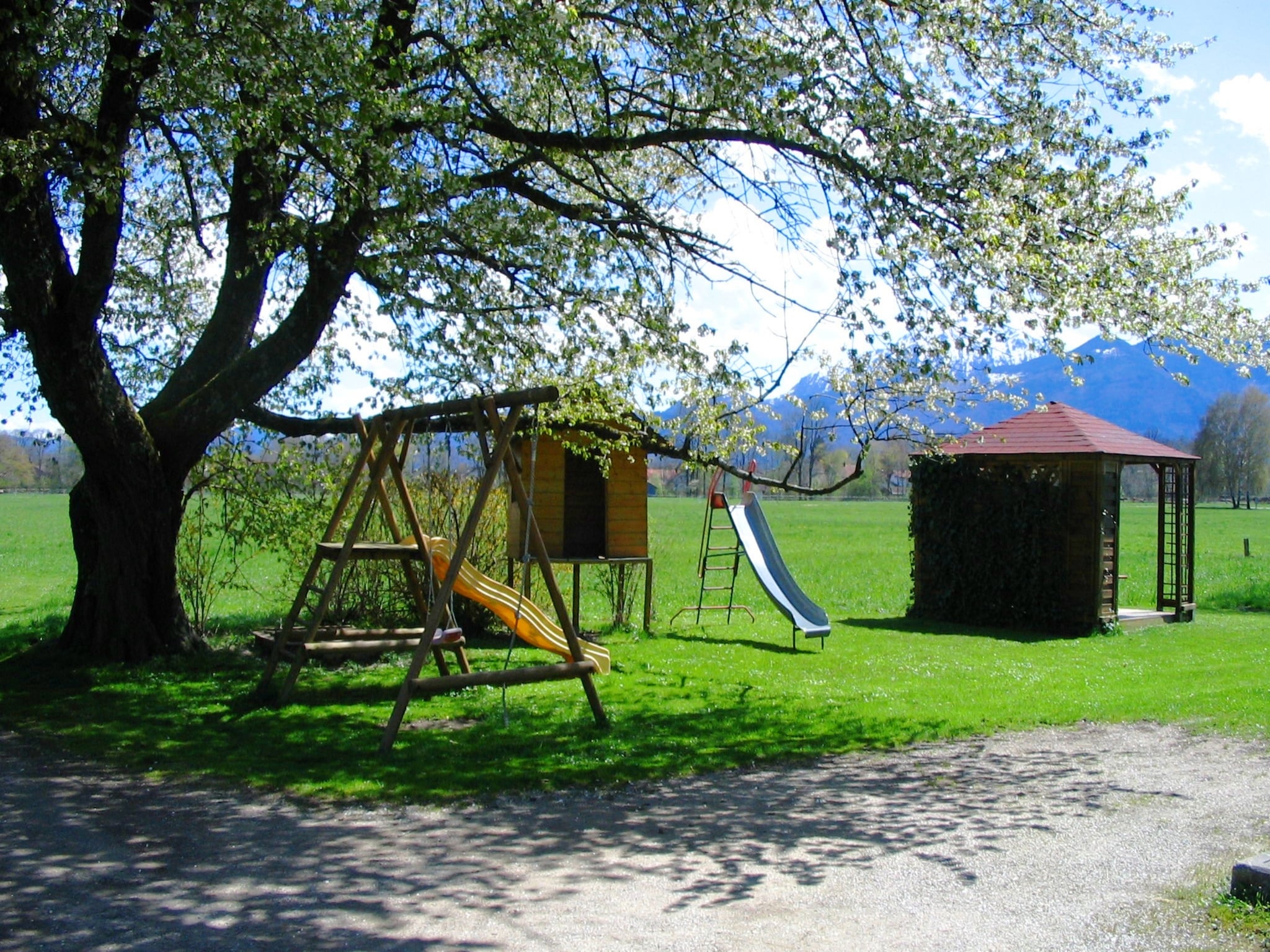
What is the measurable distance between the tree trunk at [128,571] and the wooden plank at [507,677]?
4284 mm

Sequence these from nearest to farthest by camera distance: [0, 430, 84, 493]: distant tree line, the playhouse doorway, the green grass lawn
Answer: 1. the green grass lawn
2. [0, 430, 84, 493]: distant tree line
3. the playhouse doorway

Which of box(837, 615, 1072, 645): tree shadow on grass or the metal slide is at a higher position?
the metal slide

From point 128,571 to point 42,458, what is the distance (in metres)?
15.2

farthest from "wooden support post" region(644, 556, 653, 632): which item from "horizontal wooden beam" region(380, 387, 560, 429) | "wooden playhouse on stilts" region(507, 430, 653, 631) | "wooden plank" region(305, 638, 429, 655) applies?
"horizontal wooden beam" region(380, 387, 560, 429)

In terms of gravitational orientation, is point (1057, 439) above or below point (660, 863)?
above

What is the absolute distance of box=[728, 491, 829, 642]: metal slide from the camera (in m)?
13.7

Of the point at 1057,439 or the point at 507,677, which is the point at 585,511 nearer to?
the point at 1057,439

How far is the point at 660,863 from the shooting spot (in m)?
4.90

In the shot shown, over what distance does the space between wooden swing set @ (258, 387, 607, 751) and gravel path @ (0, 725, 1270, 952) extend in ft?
4.90

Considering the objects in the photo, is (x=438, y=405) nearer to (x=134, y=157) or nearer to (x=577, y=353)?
(x=577, y=353)

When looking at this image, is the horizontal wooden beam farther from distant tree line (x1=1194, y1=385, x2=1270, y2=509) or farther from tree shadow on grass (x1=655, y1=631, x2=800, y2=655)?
distant tree line (x1=1194, y1=385, x2=1270, y2=509)

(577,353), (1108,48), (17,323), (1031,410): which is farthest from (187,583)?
(1031,410)

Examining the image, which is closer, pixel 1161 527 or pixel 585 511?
pixel 585 511

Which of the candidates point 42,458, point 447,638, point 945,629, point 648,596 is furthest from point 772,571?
point 42,458
